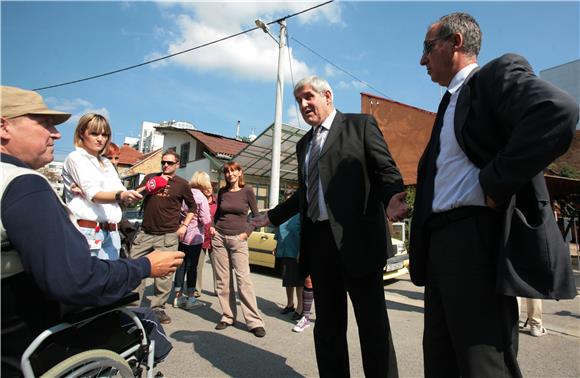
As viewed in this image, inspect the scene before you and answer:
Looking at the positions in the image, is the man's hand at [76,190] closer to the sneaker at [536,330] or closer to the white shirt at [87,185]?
the white shirt at [87,185]

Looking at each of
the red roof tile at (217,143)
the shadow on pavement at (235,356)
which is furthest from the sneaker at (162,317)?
the red roof tile at (217,143)

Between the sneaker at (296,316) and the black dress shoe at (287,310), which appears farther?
the black dress shoe at (287,310)

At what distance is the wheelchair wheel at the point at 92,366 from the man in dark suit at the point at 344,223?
1321 mm

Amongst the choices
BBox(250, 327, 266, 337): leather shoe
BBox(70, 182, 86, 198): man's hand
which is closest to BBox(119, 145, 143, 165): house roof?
BBox(250, 327, 266, 337): leather shoe

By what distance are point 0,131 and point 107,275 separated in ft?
2.46

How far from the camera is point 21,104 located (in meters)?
1.60

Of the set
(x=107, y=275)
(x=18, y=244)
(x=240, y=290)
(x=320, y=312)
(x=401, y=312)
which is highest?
(x=18, y=244)

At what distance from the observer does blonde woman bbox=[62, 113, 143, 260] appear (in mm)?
2857

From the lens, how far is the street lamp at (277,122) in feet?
36.9

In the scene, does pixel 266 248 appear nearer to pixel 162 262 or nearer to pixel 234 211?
pixel 234 211

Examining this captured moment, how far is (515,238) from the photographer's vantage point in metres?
1.47

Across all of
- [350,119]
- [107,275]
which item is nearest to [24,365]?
[107,275]

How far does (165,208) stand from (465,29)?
13.6 feet

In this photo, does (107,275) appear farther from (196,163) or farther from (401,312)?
(196,163)
